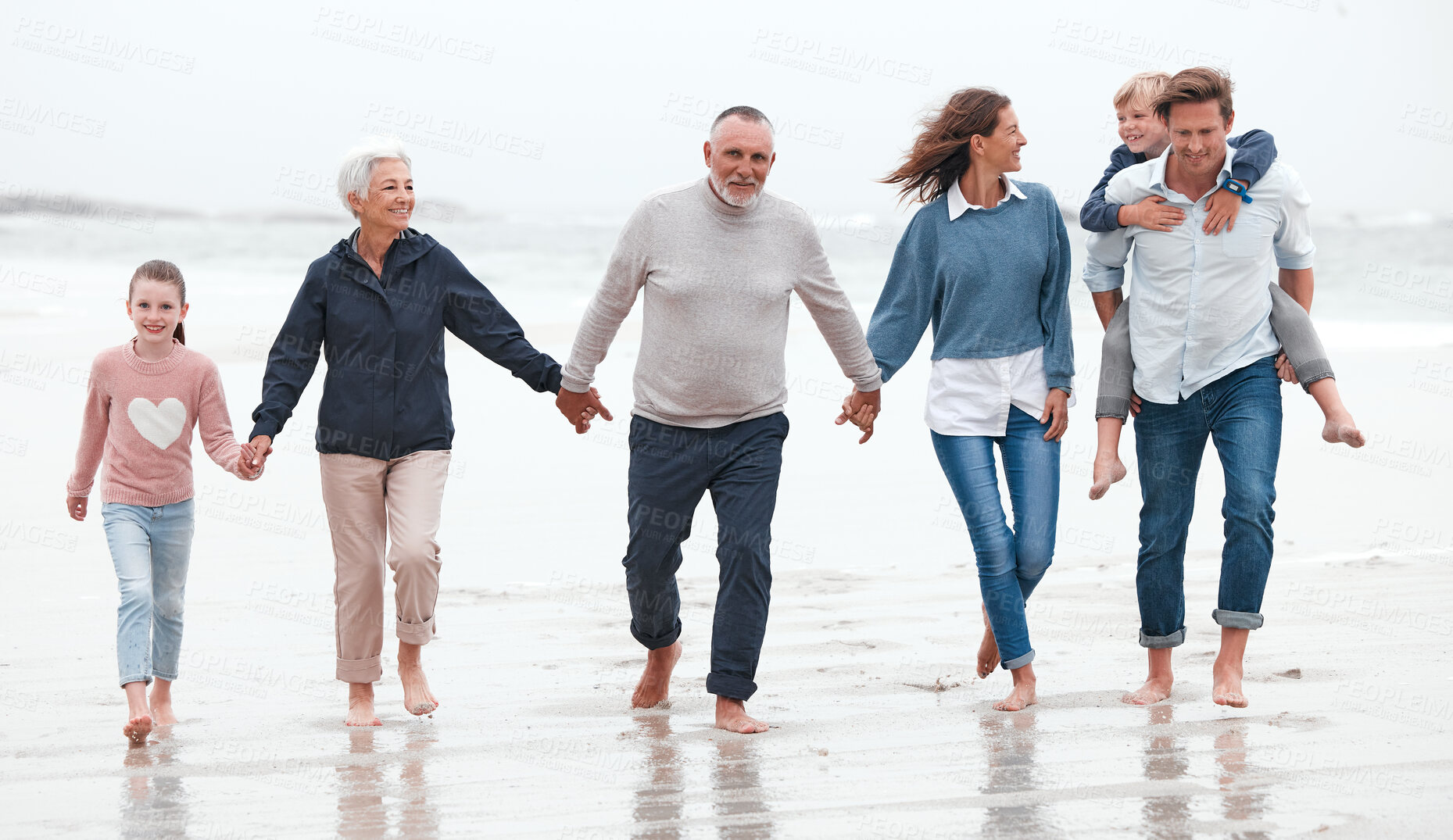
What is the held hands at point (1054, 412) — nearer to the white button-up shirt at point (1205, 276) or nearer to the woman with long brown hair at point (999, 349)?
the woman with long brown hair at point (999, 349)

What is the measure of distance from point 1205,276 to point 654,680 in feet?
7.40

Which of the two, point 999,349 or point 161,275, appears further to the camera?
point 999,349

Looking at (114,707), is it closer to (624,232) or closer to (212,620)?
(212,620)

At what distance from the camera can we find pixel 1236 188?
4.32 meters

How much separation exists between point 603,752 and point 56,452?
638cm

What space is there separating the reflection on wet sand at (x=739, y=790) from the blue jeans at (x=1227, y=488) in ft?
4.92

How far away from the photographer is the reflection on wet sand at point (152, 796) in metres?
3.34

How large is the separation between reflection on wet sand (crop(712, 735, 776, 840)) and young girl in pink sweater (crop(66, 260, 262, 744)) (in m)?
1.79

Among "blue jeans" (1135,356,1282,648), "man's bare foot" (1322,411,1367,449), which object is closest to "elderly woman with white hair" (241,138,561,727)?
"blue jeans" (1135,356,1282,648)

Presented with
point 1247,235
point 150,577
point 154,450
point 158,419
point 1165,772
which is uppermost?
point 1247,235

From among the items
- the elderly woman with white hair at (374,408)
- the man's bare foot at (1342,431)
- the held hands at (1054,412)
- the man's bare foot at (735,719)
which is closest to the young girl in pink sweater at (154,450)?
the elderly woman with white hair at (374,408)

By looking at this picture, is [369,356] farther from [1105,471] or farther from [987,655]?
[1105,471]

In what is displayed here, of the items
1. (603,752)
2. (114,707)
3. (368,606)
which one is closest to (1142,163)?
(603,752)

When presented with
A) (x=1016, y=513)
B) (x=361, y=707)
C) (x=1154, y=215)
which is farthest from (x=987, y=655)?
(x=361, y=707)
